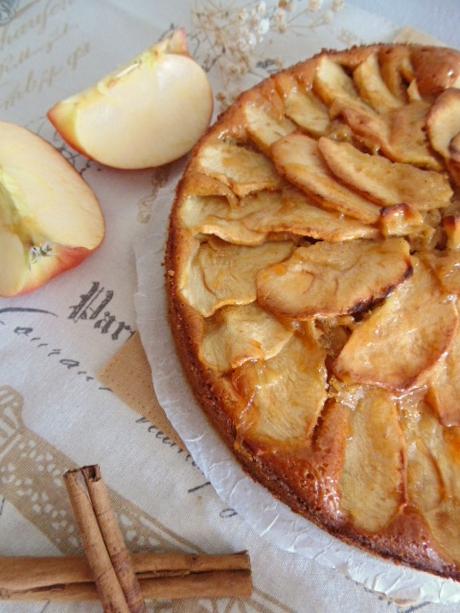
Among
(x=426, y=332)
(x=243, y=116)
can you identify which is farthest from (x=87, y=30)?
(x=426, y=332)

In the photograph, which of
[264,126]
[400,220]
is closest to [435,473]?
[400,220]

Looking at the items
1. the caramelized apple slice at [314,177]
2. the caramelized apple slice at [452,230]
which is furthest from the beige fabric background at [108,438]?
the caramelized apple slice at [452,230]

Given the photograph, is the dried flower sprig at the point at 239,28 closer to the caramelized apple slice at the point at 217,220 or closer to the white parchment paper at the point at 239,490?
the caramelized apple slice at the point at 217,220

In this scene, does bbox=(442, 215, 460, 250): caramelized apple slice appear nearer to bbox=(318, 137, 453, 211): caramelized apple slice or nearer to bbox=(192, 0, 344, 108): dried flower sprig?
bbox=(318, 137, 453, 211): caramelized apple slice

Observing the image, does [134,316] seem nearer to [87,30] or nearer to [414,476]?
[414,476]

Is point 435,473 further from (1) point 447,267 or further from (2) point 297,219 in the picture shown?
(2) point 297,219
